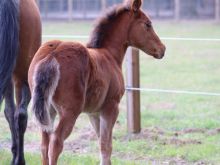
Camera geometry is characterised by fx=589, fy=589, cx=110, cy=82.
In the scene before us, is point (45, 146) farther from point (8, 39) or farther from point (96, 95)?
point (8, 39)

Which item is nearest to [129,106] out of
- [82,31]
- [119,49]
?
[119,49]

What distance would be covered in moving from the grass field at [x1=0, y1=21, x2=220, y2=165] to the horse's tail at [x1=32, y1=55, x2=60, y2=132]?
63.0 inches

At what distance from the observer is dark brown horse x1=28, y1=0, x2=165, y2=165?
4.45 metres

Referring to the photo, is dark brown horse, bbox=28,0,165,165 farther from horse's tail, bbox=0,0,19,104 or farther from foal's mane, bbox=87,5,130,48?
horse's tail, bbox=0,0,19,104

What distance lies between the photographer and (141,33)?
17.5 ft

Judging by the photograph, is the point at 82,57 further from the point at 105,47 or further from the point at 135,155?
the point at 135,155

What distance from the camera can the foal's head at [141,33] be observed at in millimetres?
5293

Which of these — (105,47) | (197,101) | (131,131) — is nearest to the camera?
(105,47)

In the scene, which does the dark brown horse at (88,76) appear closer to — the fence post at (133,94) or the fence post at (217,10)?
the fence post at (133,94)

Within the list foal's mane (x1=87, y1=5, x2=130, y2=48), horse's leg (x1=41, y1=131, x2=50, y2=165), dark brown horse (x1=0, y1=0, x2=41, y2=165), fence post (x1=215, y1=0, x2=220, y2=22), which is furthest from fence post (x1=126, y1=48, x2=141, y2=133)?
fence post (x1=215, y1=0, x2=220, y2=22)

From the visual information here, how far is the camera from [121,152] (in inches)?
260

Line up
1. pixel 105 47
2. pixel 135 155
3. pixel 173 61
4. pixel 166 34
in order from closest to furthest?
pixel 105 47
pixel 135 155
pixel 173 61
pixel 166 34

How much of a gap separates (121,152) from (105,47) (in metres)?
1.69

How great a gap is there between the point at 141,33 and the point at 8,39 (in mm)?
1198
